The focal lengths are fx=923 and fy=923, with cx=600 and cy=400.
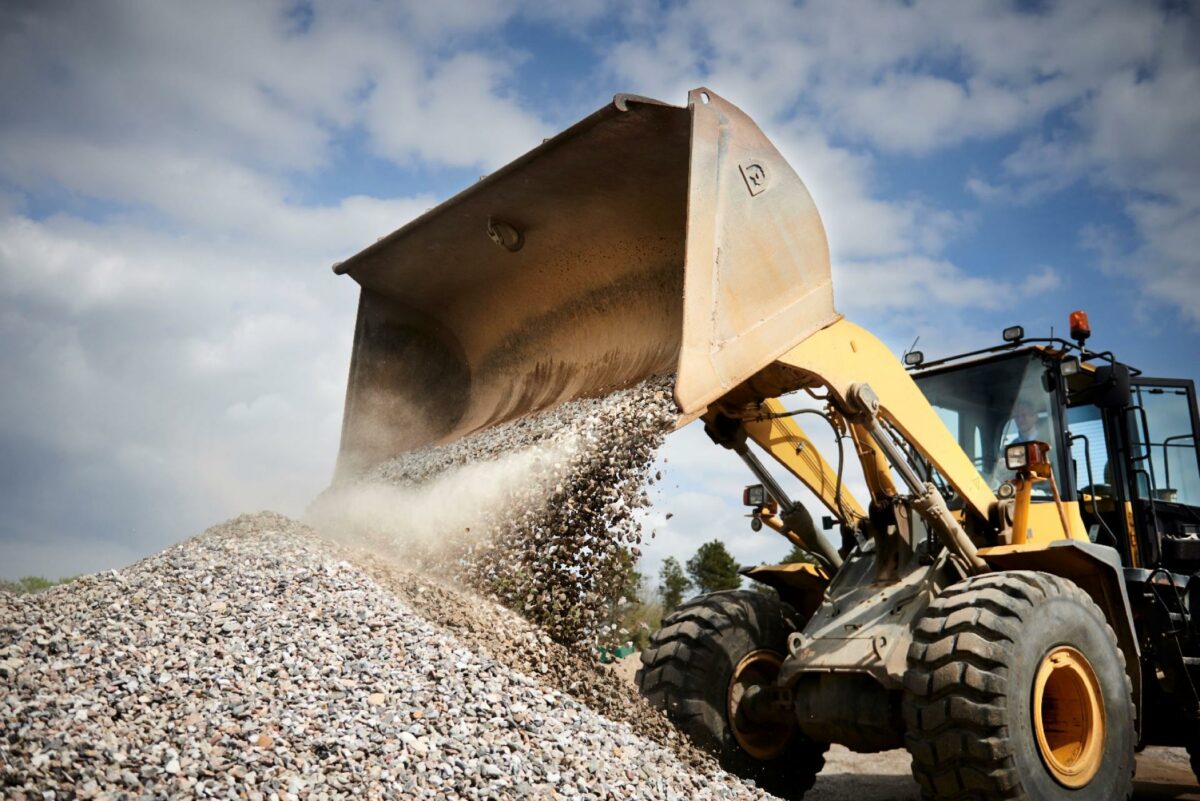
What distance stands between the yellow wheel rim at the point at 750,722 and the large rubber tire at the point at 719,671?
0.09 ft

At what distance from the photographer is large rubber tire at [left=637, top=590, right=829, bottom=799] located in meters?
4.59

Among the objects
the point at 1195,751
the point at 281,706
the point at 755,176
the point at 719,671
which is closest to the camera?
the point at 281,706

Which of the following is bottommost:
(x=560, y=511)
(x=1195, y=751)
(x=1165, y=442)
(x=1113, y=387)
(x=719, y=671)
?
(x=1195, y=751)

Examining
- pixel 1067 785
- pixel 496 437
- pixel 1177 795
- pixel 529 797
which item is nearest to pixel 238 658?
pixel 529 797

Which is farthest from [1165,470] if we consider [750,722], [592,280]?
[592,280]

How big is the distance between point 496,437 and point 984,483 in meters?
2.56

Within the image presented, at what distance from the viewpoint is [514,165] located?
466 centimetres

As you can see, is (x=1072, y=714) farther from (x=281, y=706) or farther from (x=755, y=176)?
(x=281, y=706)

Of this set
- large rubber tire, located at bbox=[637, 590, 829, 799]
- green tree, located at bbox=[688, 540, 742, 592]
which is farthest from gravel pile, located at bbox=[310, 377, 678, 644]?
green tree, located at bbox=[688, 540, 742, 592]

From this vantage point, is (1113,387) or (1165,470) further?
(1165,470)

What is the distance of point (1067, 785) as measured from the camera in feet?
12.3

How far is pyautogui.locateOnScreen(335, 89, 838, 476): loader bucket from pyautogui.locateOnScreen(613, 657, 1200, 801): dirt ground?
185 cm

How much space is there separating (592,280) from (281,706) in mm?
2770

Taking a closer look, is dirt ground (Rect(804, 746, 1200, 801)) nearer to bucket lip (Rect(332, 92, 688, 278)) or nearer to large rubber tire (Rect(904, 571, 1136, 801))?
large rubber tire (Rect(904, 571, 1136, 801))
